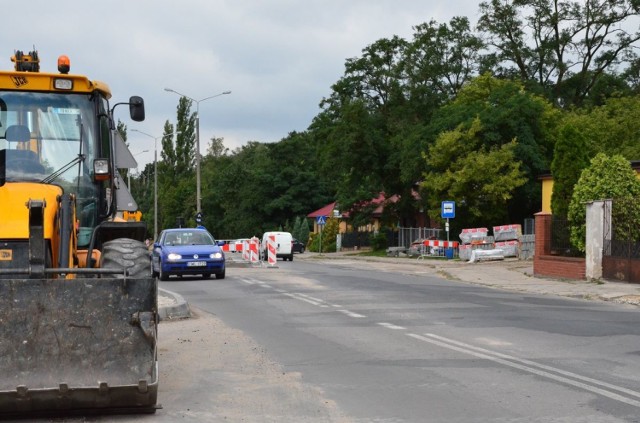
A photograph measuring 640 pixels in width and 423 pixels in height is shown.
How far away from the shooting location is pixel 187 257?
84.5 feet

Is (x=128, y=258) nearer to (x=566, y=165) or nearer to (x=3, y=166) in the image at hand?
(x=3, y=166)

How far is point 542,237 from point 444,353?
19.0 metres

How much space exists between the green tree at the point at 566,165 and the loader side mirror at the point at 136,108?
73.5ft

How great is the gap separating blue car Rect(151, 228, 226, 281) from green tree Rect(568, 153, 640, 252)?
34.8ft

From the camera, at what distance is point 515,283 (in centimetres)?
2581

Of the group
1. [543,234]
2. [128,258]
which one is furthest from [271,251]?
[128,258]

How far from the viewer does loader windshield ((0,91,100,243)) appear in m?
9.02

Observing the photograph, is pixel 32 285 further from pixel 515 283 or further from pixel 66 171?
pixel 515 283

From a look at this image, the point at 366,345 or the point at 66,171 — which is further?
the point at 366,345

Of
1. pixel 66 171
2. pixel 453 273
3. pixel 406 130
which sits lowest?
pixel 453 273

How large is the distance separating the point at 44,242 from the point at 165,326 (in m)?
7.00

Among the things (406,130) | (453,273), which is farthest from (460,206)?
(453,273)

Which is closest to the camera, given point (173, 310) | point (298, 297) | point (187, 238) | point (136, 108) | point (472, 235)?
point (136, 108)

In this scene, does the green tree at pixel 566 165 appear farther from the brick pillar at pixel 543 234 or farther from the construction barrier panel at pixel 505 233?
the construction barrier panel at pixel 505 233
